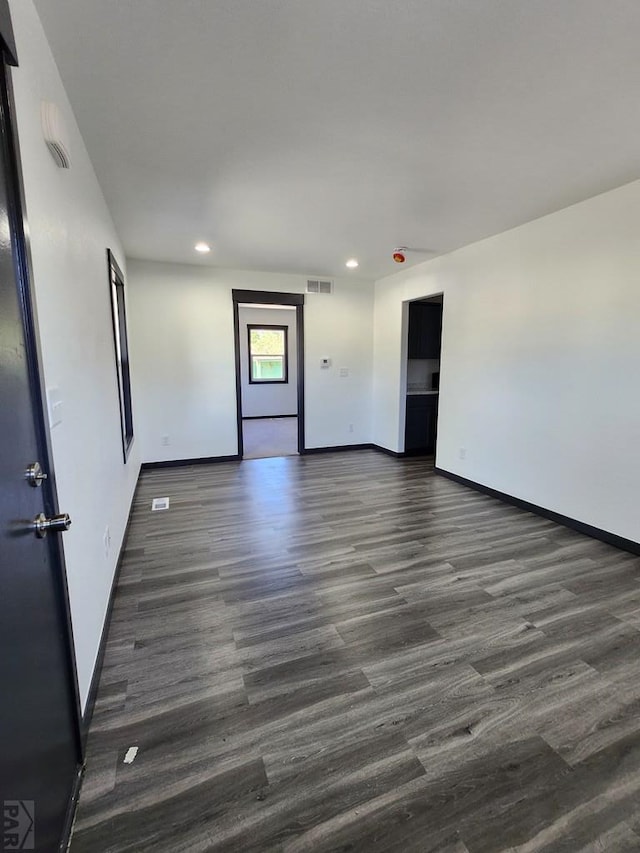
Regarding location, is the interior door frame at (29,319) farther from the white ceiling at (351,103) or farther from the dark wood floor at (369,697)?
the white ceiling at (351,103)

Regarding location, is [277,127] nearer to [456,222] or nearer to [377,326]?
[456,222]

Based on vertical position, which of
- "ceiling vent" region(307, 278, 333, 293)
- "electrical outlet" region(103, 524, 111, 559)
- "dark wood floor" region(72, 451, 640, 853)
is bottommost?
"dark wood floor" region(72, 451, 640, 853)

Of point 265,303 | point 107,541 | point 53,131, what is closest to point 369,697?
point 107,541

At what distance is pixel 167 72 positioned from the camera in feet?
5.66

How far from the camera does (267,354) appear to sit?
976 centimetres

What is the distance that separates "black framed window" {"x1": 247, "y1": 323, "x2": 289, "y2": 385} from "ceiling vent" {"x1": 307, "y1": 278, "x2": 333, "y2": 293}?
3890mm

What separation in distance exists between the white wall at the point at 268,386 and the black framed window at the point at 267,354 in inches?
3.7

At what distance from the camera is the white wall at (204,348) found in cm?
498

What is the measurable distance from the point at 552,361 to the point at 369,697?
9.95 feet

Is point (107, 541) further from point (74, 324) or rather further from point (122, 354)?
point (122, 354)

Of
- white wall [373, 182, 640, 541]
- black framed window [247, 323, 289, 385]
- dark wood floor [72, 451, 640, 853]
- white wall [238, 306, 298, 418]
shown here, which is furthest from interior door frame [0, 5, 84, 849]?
black framed window [247, 323, 289, 385]

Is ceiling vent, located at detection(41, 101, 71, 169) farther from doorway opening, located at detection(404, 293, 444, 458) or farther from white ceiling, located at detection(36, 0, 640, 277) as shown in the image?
doorway opening, located at detection(404, 293, 444, 458)

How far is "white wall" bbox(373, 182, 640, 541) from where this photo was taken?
2922 mm

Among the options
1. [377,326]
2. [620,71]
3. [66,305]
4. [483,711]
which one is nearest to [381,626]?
[483,711]
